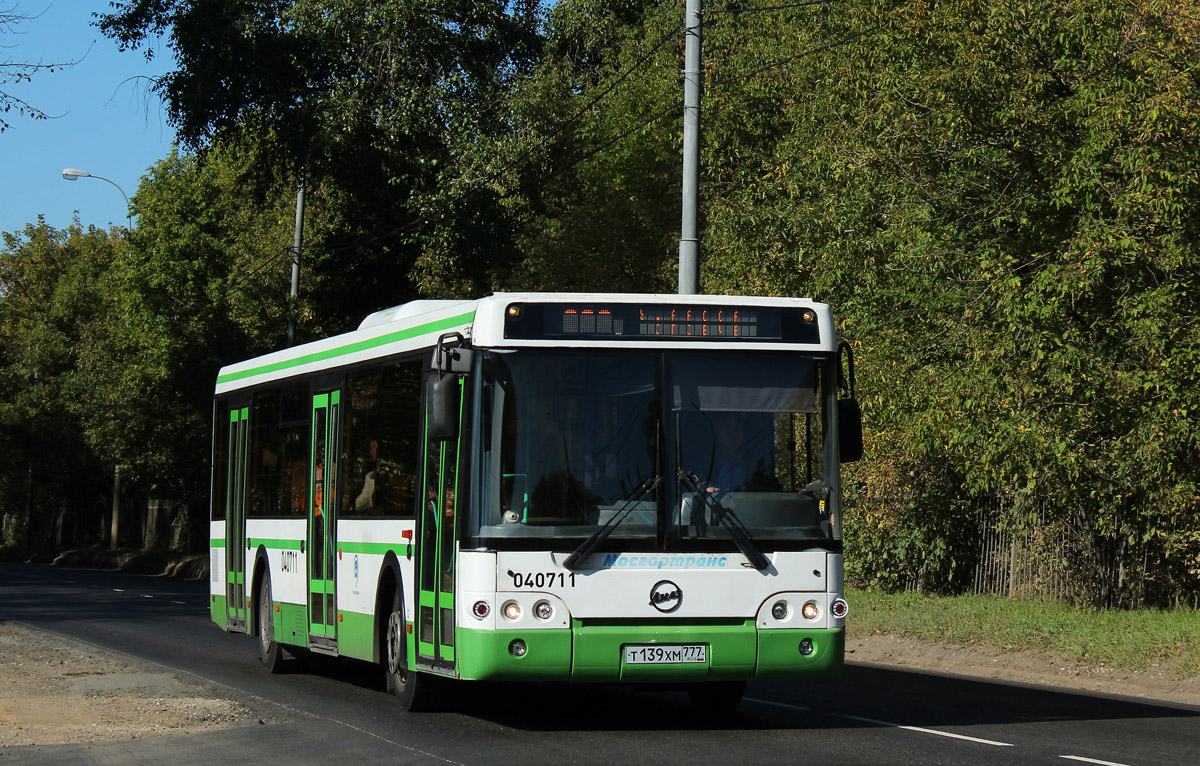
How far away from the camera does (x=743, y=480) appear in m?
10.8

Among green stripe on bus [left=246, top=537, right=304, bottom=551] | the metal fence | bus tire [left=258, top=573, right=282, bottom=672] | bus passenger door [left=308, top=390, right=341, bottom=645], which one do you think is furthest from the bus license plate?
the metal fence

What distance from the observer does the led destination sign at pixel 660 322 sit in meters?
10.9

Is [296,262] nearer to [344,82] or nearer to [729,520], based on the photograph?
[344,82]

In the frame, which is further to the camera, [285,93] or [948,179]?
[285,93]

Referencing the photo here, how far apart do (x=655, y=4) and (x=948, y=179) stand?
26.5 m

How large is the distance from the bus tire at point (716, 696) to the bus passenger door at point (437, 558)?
2161 millimetres

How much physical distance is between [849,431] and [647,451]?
1.46 meters

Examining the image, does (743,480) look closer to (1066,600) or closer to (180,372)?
(1066,600)

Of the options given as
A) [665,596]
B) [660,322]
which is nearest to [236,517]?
[660,322]

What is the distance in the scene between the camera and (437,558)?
11.4 meters

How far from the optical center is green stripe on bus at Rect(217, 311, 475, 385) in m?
11.6

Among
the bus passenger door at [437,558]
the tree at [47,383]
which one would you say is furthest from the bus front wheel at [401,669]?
the tree at [47,383]

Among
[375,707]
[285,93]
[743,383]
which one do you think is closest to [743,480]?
[743,383]

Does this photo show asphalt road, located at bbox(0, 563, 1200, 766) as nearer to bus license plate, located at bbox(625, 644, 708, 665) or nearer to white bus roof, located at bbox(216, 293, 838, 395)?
bus license plate, located at bbox(625, 644, 708, 665)
